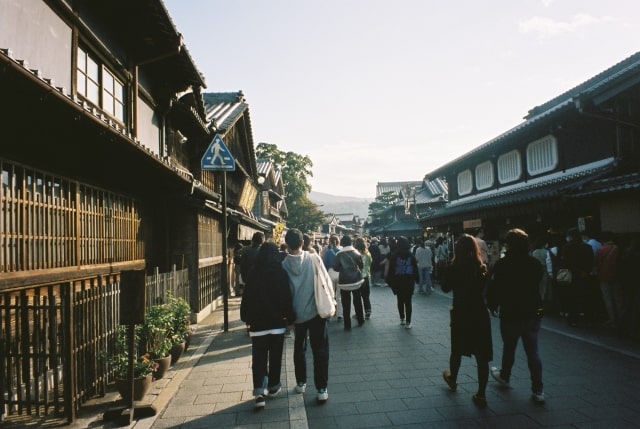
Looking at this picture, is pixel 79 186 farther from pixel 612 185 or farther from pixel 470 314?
pixel 612 185

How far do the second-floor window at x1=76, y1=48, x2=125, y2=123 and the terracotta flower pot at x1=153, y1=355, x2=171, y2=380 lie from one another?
14.6 ft

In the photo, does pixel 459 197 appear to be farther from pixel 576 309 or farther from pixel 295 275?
pixel 295 275

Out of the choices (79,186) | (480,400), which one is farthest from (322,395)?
(79,186)

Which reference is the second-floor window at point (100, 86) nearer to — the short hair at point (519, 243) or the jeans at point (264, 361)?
the jeans at point (264, 361)

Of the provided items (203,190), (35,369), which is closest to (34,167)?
(35,369)

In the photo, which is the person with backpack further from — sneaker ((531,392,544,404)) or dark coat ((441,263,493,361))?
sneaker ((531,392,544,404))

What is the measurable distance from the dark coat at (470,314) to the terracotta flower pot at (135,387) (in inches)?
158

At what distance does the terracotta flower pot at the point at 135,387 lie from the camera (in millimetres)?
5051

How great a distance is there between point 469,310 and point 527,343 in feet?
2.65

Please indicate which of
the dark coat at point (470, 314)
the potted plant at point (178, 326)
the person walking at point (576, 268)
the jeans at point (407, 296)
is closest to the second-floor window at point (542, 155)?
the person walking at point (576, 268)

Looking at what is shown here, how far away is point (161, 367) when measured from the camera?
20.4 ft

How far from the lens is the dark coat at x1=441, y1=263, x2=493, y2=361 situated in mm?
5078

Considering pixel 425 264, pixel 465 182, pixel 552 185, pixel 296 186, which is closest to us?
pixel 552 185

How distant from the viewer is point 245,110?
20047 millimetres
